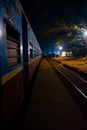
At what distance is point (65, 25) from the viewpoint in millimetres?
25594

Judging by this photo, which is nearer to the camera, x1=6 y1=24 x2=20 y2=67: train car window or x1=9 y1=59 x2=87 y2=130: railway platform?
x1=6 y1=24 x2=20 y2=67: train car window

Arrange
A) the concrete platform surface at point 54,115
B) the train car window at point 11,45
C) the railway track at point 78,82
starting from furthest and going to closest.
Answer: the railway track at point 78,82
the concrete platform surface at point 54,115
the train car window at point 11,45

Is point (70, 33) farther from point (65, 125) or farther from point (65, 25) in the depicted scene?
point (65, 125)

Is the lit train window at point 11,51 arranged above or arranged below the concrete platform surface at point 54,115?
above

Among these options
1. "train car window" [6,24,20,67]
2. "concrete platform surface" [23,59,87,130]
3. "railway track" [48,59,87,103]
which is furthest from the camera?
"railway track" [48,59,87,103]

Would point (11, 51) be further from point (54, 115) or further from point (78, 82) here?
point (78, 82)

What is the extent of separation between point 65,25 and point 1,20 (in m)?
23.0

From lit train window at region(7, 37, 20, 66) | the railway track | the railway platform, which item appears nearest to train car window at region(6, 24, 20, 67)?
lit train window at region(7, 37, 20, 66)

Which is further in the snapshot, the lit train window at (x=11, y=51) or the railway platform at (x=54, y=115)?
the railway platform at (x=54, y=115)

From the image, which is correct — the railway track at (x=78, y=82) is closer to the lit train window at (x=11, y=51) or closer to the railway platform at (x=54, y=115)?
the railway platform at (x=54, y=115)

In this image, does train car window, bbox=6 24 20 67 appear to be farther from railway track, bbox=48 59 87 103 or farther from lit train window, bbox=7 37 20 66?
railway track, bbox=48 59 87 103

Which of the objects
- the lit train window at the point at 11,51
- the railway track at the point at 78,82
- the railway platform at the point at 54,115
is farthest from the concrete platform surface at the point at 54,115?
the lit train window at the point at 11,51

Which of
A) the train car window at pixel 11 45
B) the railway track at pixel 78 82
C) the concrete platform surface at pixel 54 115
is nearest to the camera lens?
the train car window at pixel 11 45

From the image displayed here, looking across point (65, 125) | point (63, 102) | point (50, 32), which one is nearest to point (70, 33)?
point (50, 32)
